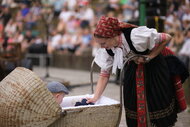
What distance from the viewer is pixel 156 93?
162 inches

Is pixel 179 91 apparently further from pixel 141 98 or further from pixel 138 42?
pixel 138 42

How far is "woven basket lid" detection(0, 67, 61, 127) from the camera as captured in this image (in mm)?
3531

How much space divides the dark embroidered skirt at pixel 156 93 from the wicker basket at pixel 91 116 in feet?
0.82

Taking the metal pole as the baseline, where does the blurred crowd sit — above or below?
below

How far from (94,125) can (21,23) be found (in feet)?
45.6

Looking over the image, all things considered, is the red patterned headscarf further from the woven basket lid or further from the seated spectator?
the woven basket lid

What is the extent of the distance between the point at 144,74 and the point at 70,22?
36.3ft

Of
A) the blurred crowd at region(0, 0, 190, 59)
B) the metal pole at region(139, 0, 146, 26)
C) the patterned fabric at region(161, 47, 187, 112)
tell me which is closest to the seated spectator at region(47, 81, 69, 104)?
the patterned fabric at region(161, 47, 187, 112)

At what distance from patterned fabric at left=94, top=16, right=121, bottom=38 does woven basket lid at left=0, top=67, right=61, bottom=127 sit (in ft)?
2.49

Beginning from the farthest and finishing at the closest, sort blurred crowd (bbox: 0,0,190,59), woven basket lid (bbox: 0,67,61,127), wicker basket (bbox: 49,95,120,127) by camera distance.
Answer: blurred crowd (bbox: 0,0,190,59)
wicker basket (bbox: 49,95,120,127)
woven basket lid (bbox: 0,67,61,127)

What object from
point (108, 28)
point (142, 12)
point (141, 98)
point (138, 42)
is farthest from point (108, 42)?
point (142, 12)

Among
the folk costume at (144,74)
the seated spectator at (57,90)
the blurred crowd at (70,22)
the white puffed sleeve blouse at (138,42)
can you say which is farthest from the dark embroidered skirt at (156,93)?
the blurred crowd at (70,22)

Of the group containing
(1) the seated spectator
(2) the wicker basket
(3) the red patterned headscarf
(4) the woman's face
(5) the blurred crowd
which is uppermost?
(3) the red patterned headscarf

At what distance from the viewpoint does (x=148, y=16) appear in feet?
29.0
